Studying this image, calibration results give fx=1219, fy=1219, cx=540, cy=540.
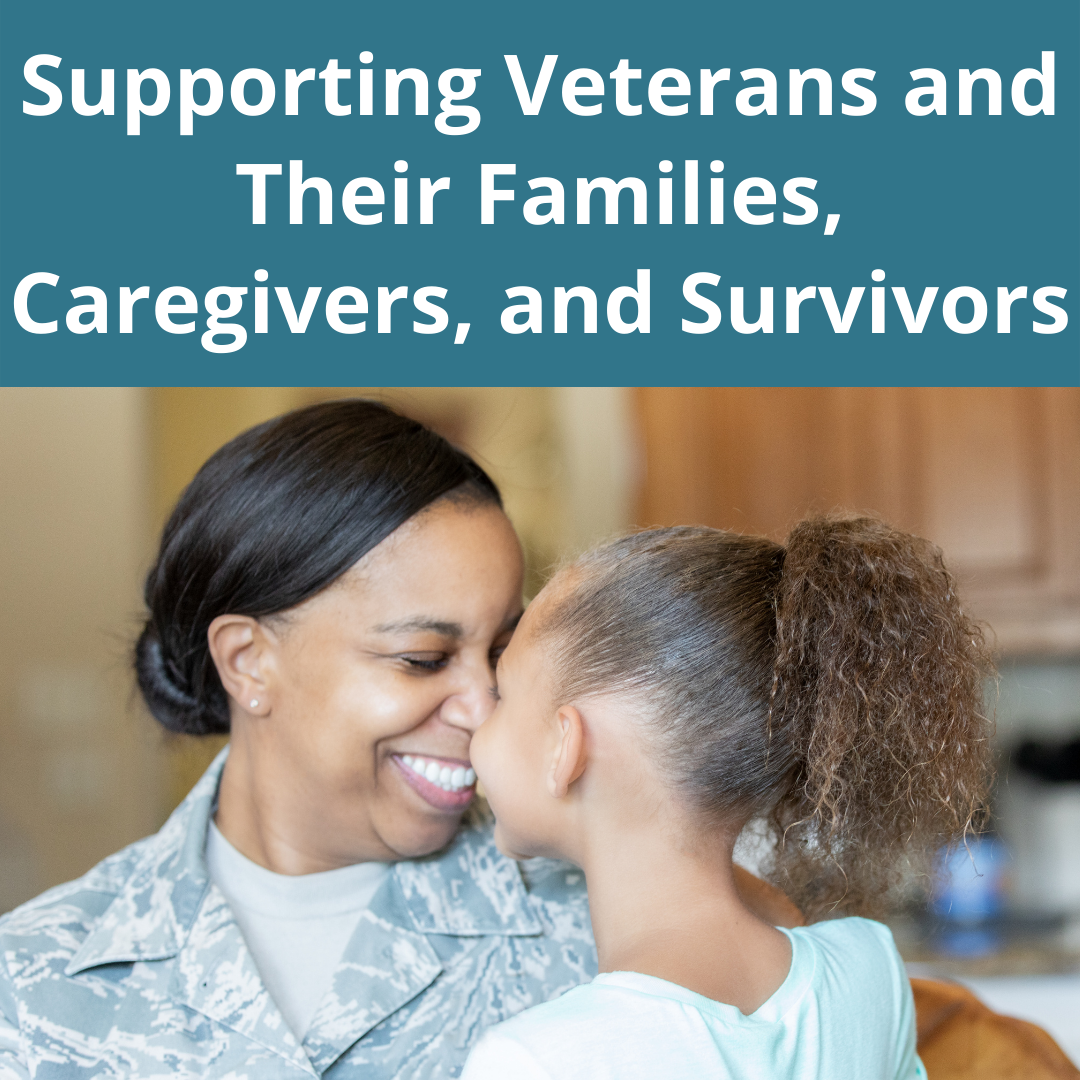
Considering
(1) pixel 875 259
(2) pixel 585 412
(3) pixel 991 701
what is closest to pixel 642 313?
(1) pixel 875 259

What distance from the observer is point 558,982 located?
50.4 inches

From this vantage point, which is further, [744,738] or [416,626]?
[416,626]

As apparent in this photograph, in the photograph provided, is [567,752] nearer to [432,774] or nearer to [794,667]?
[794,667]

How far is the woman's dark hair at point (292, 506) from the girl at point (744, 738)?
308 millimetres

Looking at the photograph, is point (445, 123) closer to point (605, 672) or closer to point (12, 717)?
point (605, 672)

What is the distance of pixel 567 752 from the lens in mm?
964

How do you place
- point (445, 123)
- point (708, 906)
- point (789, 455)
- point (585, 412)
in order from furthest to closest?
point (585, 412) → point (789, 455) → point (445, 123) → point (708, 906)

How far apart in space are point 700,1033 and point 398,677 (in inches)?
19.9

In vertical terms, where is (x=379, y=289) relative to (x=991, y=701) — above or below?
above

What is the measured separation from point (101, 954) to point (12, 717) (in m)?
2.14

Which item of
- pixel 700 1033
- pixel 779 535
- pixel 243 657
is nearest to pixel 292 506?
pixel 243 657

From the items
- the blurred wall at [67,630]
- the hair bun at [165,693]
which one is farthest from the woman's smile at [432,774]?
the blurred wall at [67,630]

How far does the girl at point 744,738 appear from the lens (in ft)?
3.09

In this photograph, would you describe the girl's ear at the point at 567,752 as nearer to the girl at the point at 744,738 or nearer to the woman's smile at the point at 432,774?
the girl at the point at 744,738
